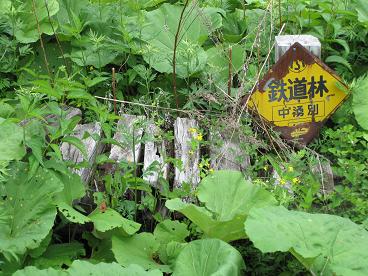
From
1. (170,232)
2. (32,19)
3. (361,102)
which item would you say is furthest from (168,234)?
(32,19)

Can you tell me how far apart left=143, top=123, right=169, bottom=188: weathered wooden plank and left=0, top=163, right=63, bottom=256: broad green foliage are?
531 millimetres

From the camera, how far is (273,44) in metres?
4.02

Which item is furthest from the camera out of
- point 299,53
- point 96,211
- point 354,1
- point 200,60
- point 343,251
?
point 354,1

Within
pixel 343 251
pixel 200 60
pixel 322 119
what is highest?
pixel 200 60

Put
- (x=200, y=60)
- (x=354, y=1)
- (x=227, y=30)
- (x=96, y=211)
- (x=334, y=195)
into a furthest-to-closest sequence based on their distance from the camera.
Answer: (x=227, y=30) → (x=354, y=1) → (x=200, y=60) → (x=334, y=195) → (x=96, y=211)

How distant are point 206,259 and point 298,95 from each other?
137 cm

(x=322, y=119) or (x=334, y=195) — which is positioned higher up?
(x=322, y=119)

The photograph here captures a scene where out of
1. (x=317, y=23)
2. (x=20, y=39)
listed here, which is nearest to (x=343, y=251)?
(x=317, y=23)

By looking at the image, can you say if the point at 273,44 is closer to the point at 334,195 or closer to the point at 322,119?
the point at 322,119

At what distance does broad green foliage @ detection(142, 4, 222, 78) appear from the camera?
3.86 m

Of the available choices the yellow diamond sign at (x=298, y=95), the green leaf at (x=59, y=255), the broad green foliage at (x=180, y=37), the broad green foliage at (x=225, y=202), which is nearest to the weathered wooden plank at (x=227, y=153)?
the yellow diamond sign at (x=298, y=95)

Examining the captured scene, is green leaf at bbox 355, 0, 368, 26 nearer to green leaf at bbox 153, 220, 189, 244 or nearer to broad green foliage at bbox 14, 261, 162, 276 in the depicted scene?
green leaf at bbox 153, 220, 189, 244

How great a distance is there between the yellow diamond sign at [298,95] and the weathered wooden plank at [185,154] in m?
0.38

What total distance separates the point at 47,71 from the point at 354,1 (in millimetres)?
1994
